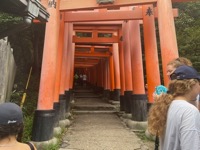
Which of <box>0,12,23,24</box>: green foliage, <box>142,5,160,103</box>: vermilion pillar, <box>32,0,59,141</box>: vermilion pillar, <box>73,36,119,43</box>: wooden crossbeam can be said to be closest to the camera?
<box>0,12,23,24</box>: green foliage

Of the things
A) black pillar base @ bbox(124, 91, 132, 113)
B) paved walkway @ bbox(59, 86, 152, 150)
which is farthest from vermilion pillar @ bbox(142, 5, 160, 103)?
black pillar base @ bbox(124, 91, 132, 113)

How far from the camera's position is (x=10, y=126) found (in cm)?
142

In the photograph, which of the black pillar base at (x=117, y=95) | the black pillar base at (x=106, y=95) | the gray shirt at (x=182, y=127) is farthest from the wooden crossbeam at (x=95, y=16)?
the black pillar base at (x=106, y=95)

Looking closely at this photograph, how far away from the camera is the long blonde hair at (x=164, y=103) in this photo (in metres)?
1.64

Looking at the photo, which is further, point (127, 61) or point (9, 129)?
point (127, 61)

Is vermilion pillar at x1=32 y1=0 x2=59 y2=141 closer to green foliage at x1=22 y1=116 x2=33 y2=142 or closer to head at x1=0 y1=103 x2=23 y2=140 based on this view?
green foliage at x1=22 y1=116 x2=33 y2=142

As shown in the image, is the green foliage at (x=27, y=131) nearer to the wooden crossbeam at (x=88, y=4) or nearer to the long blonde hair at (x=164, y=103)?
the wooden crossbeam at (x=88, y=4)

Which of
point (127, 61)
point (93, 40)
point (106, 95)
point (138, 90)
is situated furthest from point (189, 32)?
point (106, 95)

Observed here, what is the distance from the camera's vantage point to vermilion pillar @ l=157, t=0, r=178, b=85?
524 cm

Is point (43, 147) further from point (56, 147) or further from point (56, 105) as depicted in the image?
point (56, 105)

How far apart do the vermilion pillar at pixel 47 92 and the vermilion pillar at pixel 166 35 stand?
8.91 ft

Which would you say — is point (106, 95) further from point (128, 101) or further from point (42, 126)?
point (42, 126)

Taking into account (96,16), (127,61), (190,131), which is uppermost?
(96,16)

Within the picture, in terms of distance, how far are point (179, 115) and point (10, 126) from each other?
1.11 meters
